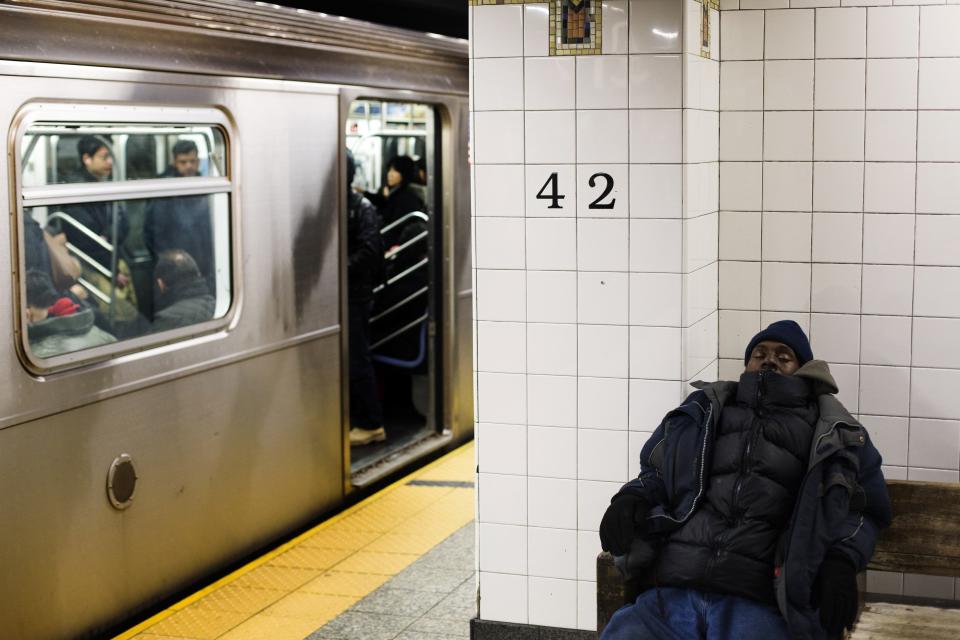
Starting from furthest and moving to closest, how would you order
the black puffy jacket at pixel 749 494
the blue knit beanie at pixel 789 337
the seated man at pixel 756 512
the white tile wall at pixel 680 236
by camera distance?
the white tile wall at pixel 680 236
the blue knit beanie at pixel 789 337
the black puffy jacket at pixel 749 494
the seated man at pixel 756 512

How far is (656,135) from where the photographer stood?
14.7 ft

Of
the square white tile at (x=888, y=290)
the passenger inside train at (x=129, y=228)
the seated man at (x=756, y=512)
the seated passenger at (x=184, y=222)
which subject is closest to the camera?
the seated man at (x=756, y=512)

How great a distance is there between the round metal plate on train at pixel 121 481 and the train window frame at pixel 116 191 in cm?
42

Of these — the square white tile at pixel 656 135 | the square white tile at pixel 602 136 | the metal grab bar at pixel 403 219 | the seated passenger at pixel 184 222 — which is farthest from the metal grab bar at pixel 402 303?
the square white tile at pixel 656 135

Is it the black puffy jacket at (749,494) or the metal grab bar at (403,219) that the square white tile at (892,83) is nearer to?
the black puffy jacket at (749,494)

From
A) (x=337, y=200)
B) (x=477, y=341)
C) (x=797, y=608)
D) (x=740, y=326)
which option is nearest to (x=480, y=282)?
(x=477, y=341)

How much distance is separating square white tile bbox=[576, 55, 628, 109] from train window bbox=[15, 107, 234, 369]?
190cm

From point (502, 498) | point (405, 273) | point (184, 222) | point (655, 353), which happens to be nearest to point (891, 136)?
point (655, 353)

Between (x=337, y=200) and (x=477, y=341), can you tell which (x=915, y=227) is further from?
(x=337, y=200)

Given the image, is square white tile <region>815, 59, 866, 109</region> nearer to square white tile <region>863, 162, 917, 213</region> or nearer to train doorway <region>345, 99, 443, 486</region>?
square white tile <region>863, 162, 917, 213</region>

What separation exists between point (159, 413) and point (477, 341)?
153 centimetres

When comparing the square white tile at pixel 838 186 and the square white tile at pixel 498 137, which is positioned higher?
the square white tile at pixel 498 137

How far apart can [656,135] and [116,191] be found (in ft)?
7.19

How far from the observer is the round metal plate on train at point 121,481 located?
16.9 feet
